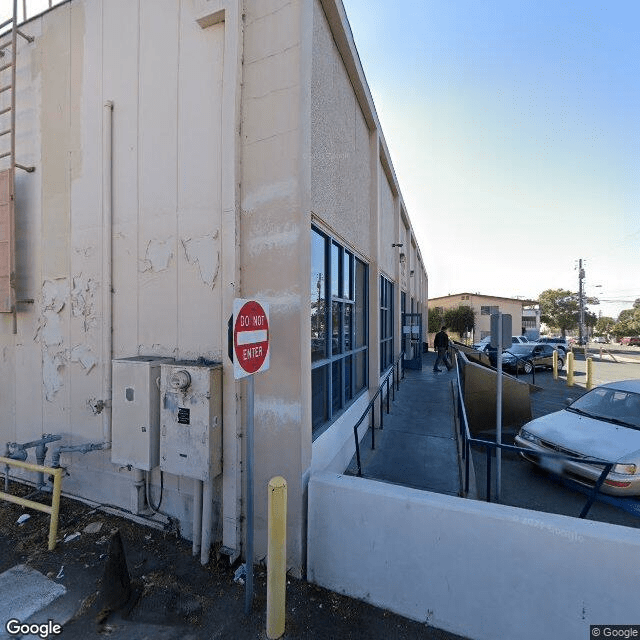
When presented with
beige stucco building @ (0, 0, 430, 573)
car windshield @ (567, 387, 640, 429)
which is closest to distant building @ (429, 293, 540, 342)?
car windshield @ (567, 387, 640, 429)

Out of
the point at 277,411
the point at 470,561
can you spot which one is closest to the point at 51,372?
the point at 277,411

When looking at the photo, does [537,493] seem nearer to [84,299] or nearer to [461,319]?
[84,299]

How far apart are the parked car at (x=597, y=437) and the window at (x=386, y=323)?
12.2ft

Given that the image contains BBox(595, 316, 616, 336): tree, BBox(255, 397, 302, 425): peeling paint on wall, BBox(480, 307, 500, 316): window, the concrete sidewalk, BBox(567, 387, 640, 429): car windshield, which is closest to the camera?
BBox(255, 397, 302, 425): peeling paint on wall

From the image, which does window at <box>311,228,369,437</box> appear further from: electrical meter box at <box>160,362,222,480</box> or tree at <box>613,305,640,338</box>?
tree at <box>613,305,640,338</box>

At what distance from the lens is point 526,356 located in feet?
57.3

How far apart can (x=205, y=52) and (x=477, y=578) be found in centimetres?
534

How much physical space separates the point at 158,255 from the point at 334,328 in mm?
2475

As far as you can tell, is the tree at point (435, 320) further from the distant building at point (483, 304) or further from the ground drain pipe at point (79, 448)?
the ground drain pipe at point (79, 448)

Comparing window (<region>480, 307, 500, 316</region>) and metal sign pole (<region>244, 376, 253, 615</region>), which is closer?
metal sign pole (<region>244, 376, 253, 615</region>)

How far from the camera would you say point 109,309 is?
417cm

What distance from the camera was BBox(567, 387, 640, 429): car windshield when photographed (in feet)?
17.9

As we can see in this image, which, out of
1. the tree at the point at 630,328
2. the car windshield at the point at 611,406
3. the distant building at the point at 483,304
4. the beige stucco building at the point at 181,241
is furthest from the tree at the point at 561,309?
the beige stucco building at the point at 181,241

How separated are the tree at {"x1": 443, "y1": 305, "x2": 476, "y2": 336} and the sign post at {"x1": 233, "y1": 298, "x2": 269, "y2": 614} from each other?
4008 cm
